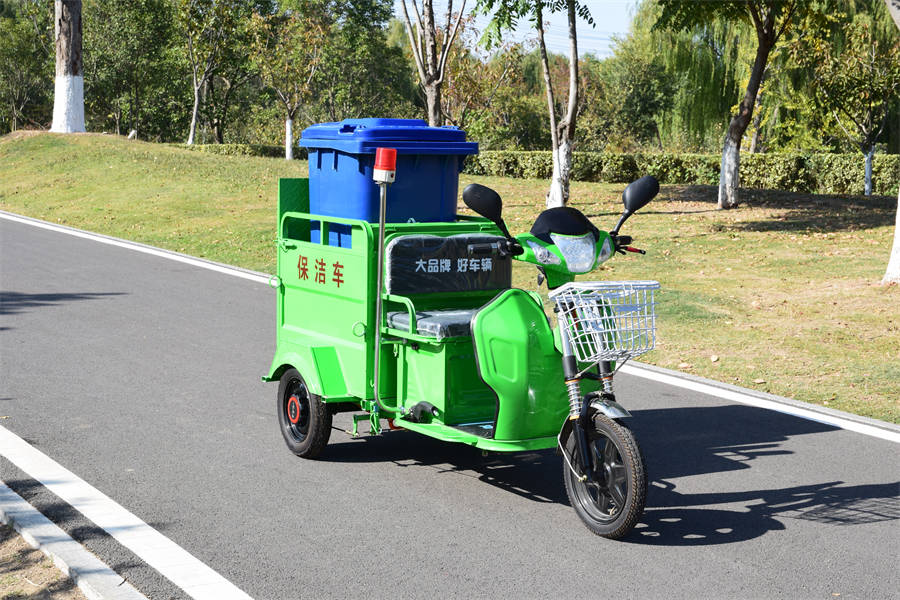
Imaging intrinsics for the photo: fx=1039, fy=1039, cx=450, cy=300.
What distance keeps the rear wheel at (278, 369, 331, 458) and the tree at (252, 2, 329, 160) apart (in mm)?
34823

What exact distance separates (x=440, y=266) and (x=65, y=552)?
255 cm

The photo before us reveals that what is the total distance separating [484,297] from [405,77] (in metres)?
46.3

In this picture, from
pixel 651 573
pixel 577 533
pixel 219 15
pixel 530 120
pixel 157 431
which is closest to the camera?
pixel 651 573

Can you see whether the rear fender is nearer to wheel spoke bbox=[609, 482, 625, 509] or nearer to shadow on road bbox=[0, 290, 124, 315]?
wheel spoke bbox=[609, 482, 625, 509]

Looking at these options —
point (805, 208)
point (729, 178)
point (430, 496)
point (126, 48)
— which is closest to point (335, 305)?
point (430, 496)

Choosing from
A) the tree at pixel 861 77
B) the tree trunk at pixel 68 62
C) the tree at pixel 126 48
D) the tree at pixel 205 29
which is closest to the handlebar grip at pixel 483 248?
the tree at pixel 861 77

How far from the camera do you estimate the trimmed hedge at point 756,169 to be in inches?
1180

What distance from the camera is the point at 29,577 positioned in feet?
14.3

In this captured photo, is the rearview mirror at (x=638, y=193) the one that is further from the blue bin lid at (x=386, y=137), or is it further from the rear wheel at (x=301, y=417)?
the rear wheel at (x=301, y=417)

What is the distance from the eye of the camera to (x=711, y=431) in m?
7.10

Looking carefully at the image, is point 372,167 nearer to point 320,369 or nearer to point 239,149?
point 320,369

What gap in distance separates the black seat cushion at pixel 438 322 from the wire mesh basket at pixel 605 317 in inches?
25.3

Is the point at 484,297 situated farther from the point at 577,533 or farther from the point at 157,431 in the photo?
the point at 157,431

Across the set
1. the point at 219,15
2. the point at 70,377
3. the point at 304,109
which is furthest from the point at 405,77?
the point at 70,377
